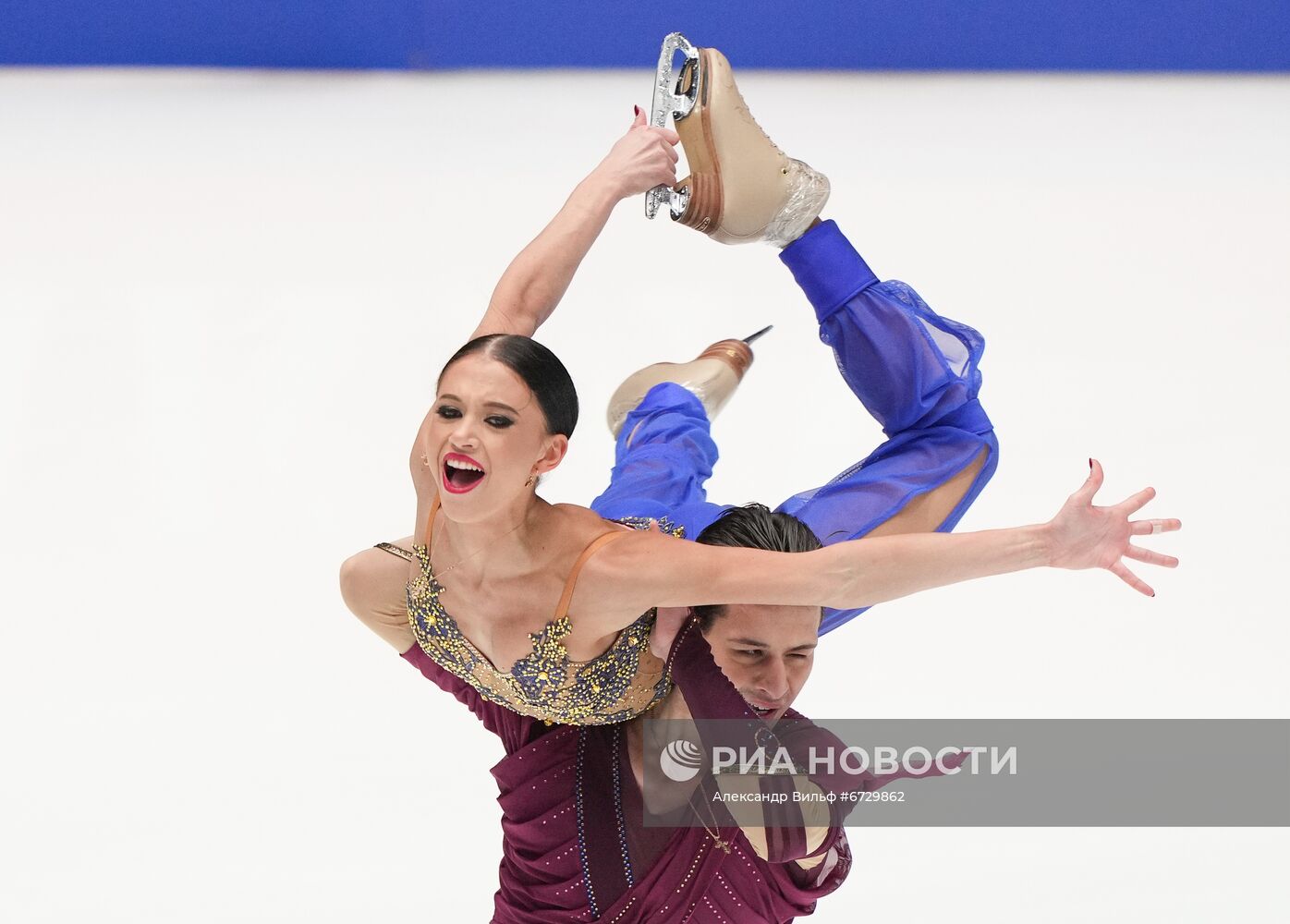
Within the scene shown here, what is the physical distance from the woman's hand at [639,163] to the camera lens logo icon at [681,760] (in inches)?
39.0

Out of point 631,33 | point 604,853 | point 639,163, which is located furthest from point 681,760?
point 631,33

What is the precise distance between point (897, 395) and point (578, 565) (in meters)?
1.07

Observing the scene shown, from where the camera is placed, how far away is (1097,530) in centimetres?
222

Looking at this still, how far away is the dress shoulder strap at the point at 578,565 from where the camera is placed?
238 cm

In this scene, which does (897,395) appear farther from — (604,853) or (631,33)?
(631,33)

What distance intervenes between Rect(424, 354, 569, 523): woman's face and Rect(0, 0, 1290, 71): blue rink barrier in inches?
180

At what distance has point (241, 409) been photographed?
4512mm

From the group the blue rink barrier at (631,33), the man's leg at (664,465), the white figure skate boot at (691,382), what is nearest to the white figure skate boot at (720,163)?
the man's leg at (664,465)

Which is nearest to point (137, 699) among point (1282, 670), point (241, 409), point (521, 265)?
point (241, 409)

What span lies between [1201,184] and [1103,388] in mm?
1496

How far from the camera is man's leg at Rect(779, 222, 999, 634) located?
125 inches

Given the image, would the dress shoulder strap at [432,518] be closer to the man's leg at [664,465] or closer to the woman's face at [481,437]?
the woman's face at [481,437]

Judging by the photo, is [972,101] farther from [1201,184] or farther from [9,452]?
[9,452]

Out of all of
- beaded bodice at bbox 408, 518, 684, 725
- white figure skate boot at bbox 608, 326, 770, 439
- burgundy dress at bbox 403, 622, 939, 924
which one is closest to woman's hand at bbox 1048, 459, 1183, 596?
burgundy dress at bbox 403, 622, 939, 924
